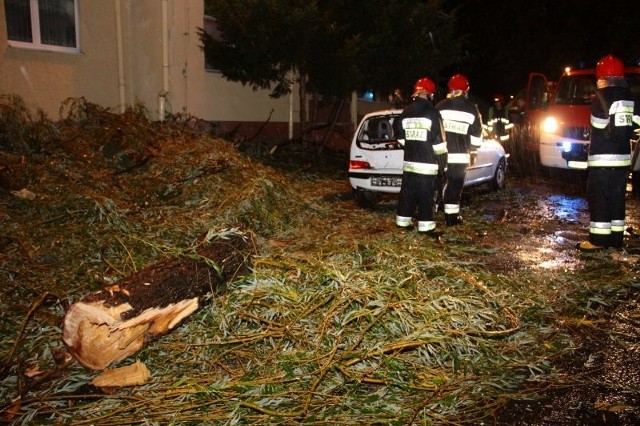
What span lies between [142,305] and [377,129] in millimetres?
5784

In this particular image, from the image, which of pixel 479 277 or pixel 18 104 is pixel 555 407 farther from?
pixel 18 104

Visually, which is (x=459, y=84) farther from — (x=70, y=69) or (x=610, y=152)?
(x=70, y=69)

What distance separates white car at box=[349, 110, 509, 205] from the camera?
26.0 ft

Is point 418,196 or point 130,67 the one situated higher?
point 130,67

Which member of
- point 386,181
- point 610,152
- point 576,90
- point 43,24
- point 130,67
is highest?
point 43,24

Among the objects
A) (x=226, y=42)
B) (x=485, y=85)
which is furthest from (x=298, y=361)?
(x=485, y=85)

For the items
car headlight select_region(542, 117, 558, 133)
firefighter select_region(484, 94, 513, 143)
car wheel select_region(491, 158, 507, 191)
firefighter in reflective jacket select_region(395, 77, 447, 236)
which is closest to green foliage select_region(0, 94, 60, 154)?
firefighter in reflective jacket select_region(395, 77, 447, 236)

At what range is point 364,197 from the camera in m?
8.60

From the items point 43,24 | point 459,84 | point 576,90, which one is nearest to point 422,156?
point 459,84

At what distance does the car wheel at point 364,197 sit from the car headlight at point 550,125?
4728mm

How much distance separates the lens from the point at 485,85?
1309 inches

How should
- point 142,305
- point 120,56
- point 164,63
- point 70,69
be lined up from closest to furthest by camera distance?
1. point 142,305
2. point 70,69
3. point 120,56
4. point 164,63

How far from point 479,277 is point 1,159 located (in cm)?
638

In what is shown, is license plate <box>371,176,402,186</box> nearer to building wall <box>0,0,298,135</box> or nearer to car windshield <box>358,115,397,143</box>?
car windshield <box>358,115,397,143</box>
